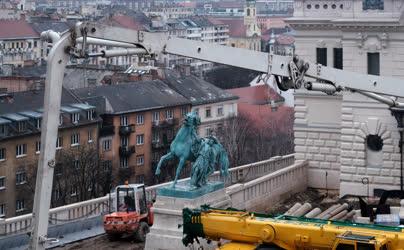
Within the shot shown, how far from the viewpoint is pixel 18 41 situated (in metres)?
160

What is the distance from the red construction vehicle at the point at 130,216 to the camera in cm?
2911

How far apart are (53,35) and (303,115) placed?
20.4 metres

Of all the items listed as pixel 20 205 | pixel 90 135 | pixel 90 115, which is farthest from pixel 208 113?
pixel 20 205

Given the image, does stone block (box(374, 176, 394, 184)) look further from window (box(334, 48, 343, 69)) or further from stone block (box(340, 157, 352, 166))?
window (box(334, 48, 343, 69))

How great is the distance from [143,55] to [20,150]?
50.9 meters

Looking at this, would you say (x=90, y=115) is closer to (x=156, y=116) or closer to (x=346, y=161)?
(x=156, y=116)

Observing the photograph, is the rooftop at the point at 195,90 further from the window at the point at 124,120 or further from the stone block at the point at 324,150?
the stone block at the point at 324,150

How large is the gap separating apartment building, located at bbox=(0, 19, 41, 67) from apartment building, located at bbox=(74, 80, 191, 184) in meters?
69.5

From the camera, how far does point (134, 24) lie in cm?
18862

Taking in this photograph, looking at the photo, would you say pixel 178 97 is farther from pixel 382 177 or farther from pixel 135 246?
pixel 135 246

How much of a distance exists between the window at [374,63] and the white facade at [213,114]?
2331 inches

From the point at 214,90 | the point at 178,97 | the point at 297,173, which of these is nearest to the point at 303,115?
the point at 297,173

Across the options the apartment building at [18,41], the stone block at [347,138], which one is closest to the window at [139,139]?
the stone block at [347,138]

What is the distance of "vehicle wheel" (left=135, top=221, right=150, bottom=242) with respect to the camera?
96.7ft
